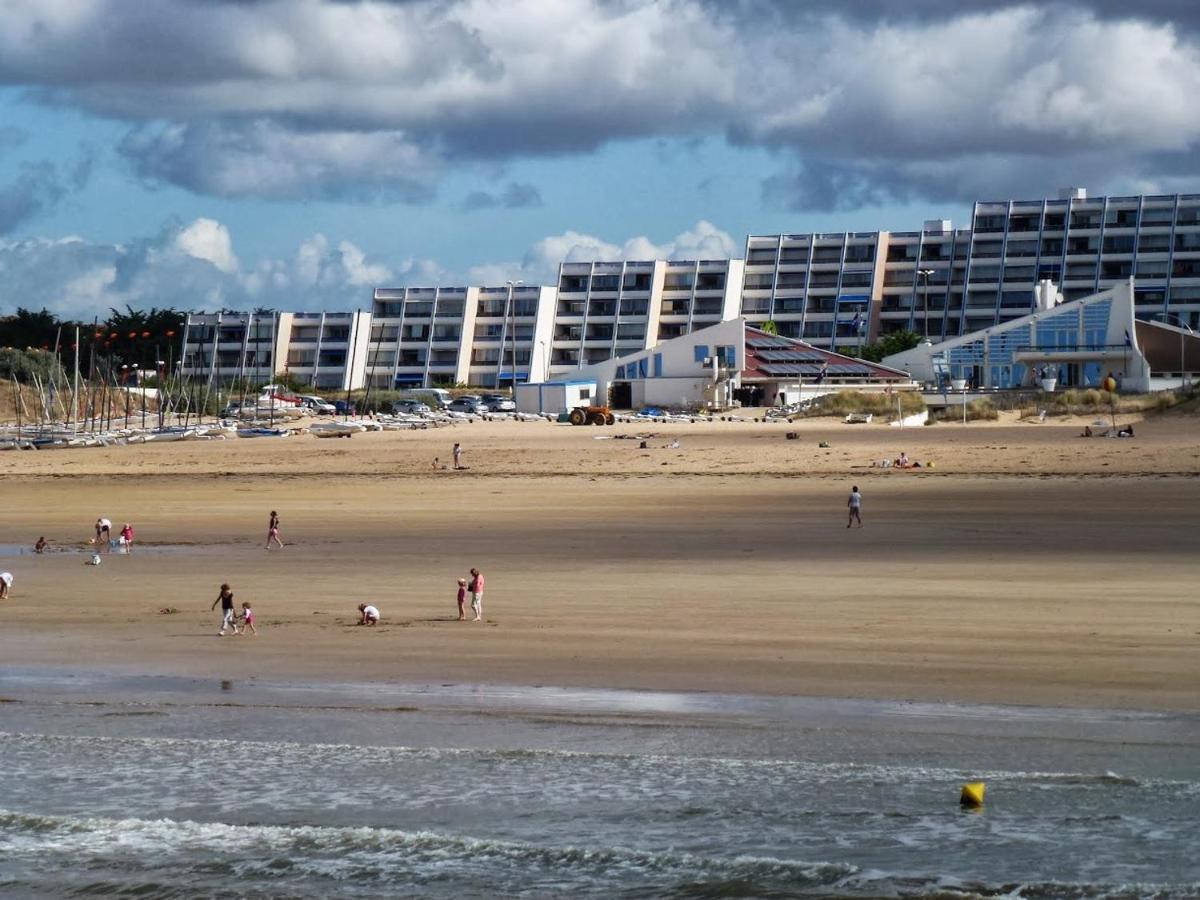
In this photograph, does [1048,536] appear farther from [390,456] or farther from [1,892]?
[390,456]

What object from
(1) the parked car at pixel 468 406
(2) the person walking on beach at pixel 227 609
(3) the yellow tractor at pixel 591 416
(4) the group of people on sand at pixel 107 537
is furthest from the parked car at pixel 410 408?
(2) the person walking on beach at pixel 227 609

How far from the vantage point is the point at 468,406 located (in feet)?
366

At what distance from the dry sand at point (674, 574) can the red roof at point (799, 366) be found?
53163mm

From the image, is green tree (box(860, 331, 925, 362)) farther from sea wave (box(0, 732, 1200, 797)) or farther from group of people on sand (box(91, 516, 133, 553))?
sea wave (box(0, 732, 1200, 797))

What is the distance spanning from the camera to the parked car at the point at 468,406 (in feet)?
357

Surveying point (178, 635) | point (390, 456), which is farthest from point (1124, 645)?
point (390, 456)

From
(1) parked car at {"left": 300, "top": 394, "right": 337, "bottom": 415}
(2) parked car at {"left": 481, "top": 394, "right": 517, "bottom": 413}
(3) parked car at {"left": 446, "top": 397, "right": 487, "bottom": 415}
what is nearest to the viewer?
(3) parked car at {"left": 446, "top": 397, "right": 487, "bottom": 415}

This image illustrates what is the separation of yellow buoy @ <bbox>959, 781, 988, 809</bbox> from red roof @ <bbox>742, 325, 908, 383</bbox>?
319ft

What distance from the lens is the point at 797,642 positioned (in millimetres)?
20891

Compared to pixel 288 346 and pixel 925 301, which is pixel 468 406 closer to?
pixel 925 301

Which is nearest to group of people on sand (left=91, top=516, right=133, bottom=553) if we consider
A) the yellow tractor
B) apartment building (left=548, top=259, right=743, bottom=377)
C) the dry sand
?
the dry sand

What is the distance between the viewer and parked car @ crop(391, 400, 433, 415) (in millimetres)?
105350

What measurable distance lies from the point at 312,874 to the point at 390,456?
52768 mm

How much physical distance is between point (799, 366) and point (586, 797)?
100043 mm
